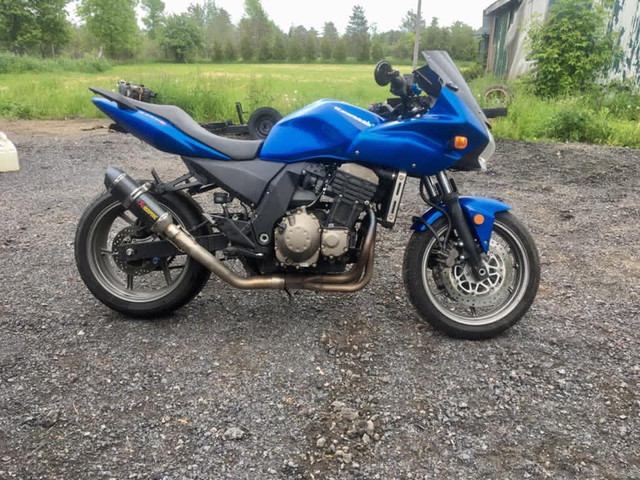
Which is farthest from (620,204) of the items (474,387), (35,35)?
(35,35)

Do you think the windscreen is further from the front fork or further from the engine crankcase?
the engine crankcase

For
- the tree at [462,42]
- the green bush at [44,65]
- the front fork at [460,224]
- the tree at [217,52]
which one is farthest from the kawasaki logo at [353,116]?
the tree at [217,52]

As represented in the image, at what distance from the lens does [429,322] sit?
10.2ft

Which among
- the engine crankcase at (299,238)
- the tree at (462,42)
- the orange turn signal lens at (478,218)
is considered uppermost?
the tree at (462,42)

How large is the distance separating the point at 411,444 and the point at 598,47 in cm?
1124

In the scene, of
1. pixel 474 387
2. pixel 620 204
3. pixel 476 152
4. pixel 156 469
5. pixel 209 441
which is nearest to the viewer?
pixel 156 469

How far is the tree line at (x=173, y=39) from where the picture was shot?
45.1 metres

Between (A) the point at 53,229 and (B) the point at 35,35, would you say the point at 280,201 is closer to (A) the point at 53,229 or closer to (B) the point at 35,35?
(A) the point at 53,229

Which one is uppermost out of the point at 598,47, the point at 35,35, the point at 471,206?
the point at 35,35

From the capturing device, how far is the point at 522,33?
18734 mm

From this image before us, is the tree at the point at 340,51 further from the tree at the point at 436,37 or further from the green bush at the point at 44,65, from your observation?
the green bush at the point at 44,65

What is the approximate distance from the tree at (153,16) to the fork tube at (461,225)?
7967 cm

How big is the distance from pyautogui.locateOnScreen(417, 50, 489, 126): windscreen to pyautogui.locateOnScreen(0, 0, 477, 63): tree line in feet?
137

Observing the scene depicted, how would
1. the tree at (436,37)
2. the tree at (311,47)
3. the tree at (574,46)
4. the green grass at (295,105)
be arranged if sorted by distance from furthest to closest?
the tree at (311,47), the tree at (436,37), the tree at (574,46), the green grass at (295,105)
